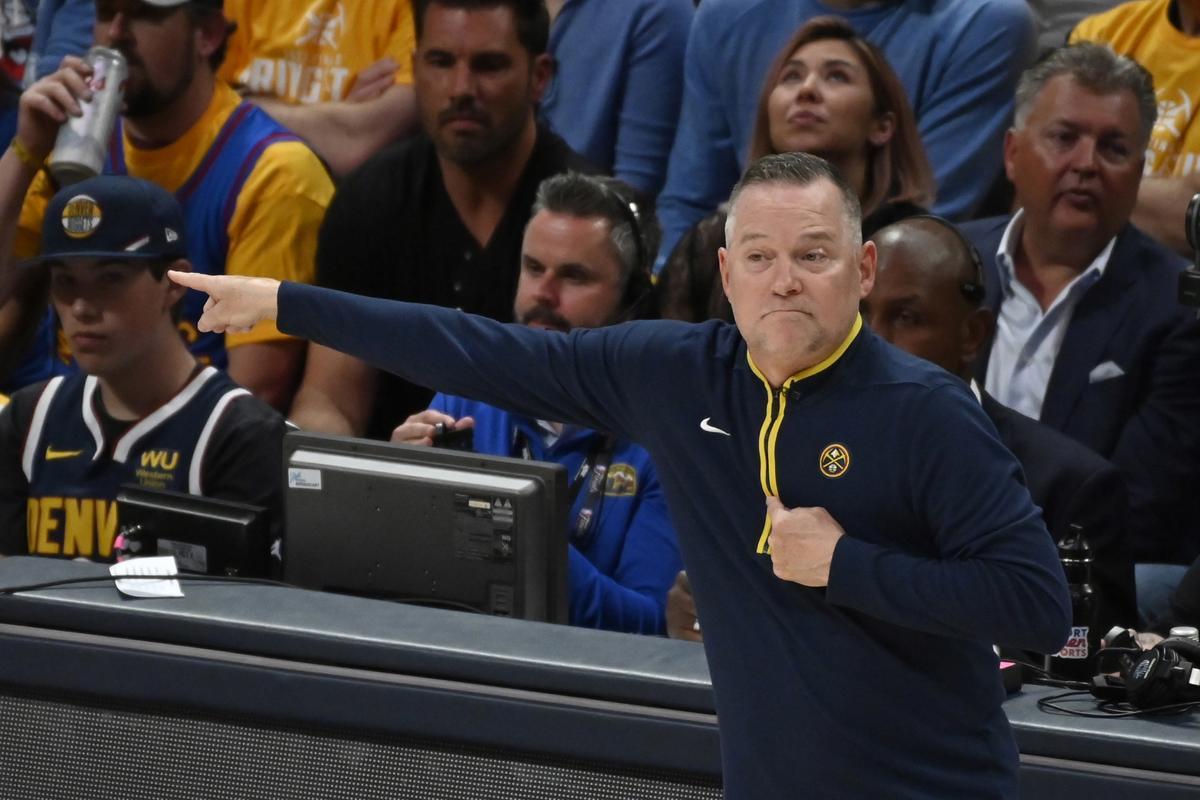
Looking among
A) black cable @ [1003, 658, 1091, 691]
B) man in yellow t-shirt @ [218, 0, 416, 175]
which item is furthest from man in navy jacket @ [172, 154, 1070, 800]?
man in yellow t-shirt @ [218, 0, 416, 175]

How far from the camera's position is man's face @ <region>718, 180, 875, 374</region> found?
1870 mm

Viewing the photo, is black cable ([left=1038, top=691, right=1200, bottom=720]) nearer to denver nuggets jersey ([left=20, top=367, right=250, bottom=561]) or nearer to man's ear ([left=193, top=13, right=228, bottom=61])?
denver nuggets jersey ([left=20, top=367, right=250, bottom=561])

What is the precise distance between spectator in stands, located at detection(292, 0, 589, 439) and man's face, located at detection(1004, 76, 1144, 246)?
1.12 metres

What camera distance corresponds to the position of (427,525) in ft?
8.60

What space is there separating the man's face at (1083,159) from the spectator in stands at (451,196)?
3.68 ft

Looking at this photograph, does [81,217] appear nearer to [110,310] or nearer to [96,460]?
[110,310]

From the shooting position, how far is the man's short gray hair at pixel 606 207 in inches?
137

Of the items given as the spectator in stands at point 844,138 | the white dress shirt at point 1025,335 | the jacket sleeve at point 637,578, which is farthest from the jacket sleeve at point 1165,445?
the jacket sleeve at point 637,578

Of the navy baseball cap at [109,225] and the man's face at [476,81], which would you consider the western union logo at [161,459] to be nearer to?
the navy baseball cap at [109,225]

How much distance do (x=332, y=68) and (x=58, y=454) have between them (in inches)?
63.2

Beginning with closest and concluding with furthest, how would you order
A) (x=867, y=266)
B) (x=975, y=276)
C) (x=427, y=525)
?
(x=867, y=266) → (x=427, y=525) → (x=975, y=276)

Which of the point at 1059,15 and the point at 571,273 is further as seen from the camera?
the point at 1059,15

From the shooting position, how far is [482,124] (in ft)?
13.4

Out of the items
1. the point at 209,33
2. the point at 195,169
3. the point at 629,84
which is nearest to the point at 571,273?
the point at 629,84
